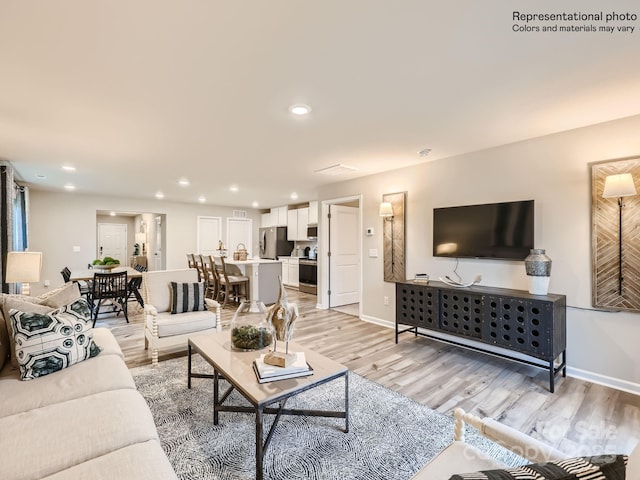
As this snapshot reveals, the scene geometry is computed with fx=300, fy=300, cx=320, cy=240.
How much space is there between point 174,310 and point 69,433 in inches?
87.6

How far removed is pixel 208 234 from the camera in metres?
8.81

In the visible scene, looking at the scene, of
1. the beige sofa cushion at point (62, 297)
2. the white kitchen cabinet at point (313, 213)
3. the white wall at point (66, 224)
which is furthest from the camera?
the white kitchen cabinet at point (313, 213)

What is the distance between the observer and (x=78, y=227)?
698 centimetres

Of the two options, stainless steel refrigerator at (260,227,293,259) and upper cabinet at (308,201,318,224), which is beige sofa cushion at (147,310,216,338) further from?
stainless steel refrigerator at (260,227,293,259)

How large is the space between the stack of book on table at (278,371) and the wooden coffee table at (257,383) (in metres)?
0.02

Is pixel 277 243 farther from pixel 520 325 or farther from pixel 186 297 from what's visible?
pixel 520 325

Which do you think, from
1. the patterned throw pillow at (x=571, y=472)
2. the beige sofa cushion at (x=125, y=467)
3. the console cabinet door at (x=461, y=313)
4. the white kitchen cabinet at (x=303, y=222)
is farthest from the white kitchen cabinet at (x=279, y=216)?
the patterned throw pillow at (x=571, y=472)

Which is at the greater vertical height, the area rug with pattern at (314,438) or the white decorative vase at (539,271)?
the white decorative vase at (539,271)

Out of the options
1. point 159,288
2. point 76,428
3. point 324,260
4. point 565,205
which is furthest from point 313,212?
point 76,428

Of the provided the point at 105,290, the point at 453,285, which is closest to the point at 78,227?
the point at 105,290

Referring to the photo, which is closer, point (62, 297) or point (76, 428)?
point (76, 428)

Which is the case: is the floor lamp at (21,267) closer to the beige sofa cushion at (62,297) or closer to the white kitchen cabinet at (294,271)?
the beige sofa cushion at (62,297)

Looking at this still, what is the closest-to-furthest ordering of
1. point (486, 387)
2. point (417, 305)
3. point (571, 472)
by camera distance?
point (571, 472)
point (486, 387)
point (417, 305)

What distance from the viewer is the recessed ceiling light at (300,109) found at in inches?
95.8
